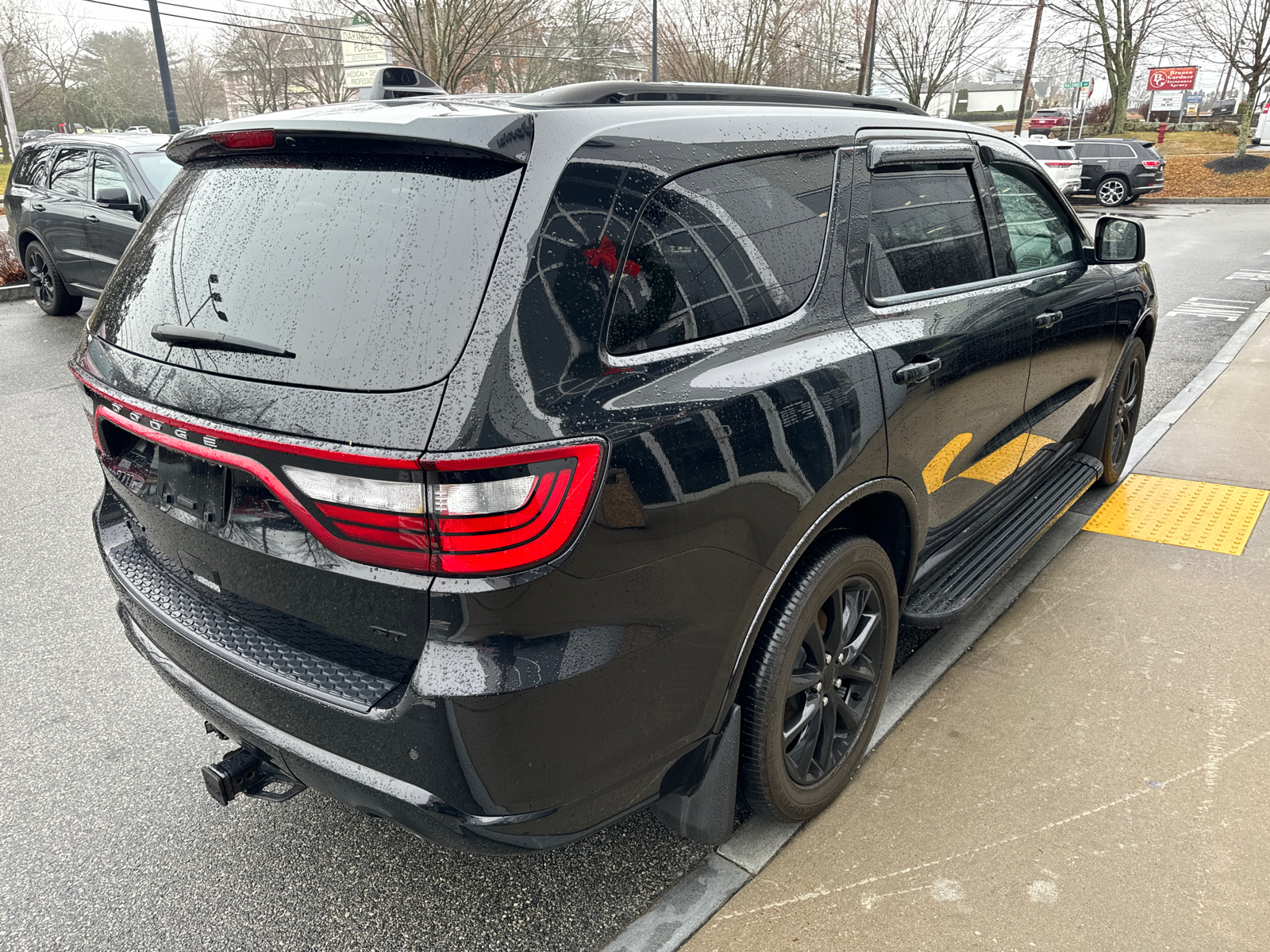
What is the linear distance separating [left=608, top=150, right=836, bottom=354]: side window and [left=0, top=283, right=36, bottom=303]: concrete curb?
39.8ft

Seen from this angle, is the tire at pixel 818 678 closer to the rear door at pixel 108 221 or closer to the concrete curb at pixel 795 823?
the concrete curb at pixel 795 823

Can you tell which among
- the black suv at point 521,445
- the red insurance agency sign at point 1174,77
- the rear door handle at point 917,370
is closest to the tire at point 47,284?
the black suv at point 521,445

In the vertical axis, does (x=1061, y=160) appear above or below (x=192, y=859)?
above

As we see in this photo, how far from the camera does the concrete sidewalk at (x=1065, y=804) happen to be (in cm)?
217

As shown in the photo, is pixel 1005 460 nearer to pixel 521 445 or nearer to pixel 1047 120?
pixel 521 445

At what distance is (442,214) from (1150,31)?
45.4 metres

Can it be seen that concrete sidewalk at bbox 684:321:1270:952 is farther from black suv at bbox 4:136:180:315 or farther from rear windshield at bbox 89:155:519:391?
black suv at bbox 4:136:180:315

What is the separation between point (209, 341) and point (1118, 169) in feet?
88.8

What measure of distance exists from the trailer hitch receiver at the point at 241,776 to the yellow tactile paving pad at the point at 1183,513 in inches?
152

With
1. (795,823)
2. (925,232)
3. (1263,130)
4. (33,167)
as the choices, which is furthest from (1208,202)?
(795,823)

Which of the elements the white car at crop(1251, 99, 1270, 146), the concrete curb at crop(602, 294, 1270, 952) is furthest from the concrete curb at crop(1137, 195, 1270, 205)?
the concrete curb at crop(602, 294, 1270, 952)

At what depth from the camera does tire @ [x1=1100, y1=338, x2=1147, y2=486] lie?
14.5 ft

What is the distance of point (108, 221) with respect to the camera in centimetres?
891

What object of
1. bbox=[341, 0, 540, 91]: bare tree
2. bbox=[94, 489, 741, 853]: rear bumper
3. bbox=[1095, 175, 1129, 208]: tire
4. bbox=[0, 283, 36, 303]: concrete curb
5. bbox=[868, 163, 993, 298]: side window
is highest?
bbox=[341, 0, 540, 91]: bare tree
